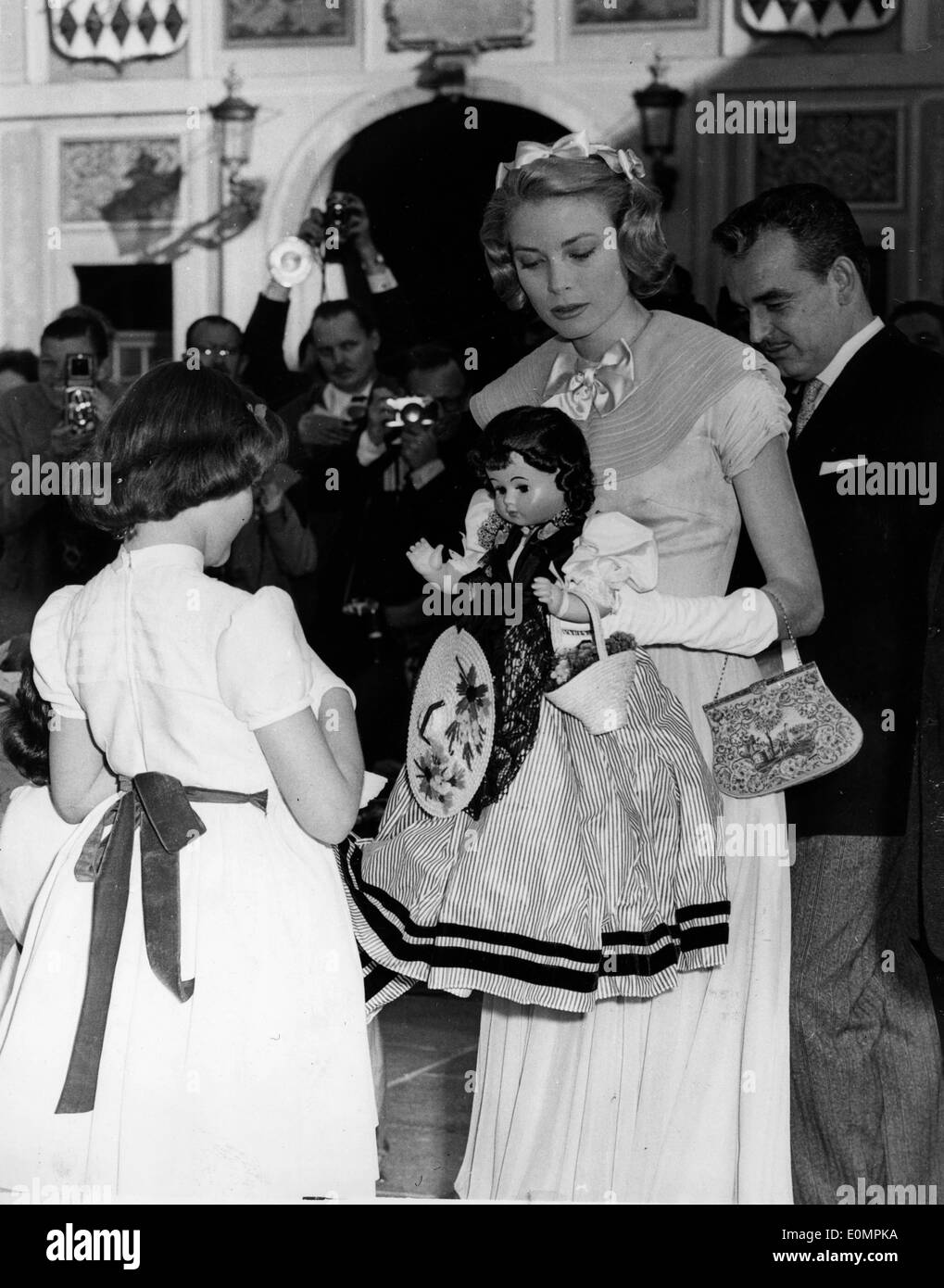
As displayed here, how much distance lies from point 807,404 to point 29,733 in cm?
164

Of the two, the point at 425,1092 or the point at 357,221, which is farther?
the point at 357,221

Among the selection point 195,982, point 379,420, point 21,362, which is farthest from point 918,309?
point 21,362

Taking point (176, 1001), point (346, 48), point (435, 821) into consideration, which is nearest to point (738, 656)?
point (435, 821)

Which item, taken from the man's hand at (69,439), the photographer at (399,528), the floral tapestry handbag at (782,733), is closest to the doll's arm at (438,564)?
the floral tapestry handbag at (782,733)

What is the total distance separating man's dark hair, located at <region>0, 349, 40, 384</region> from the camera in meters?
5.33

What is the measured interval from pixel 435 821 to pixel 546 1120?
634 millimetres

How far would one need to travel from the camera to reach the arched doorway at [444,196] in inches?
156

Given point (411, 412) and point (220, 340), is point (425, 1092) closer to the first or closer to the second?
point (411, 412)

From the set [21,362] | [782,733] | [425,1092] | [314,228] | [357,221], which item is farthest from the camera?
[21,362]

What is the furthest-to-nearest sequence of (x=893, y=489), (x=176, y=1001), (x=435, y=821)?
(x=893, y=489)
(x=435, y=821)
(x=176, y=1001)

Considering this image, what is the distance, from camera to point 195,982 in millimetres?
2777
